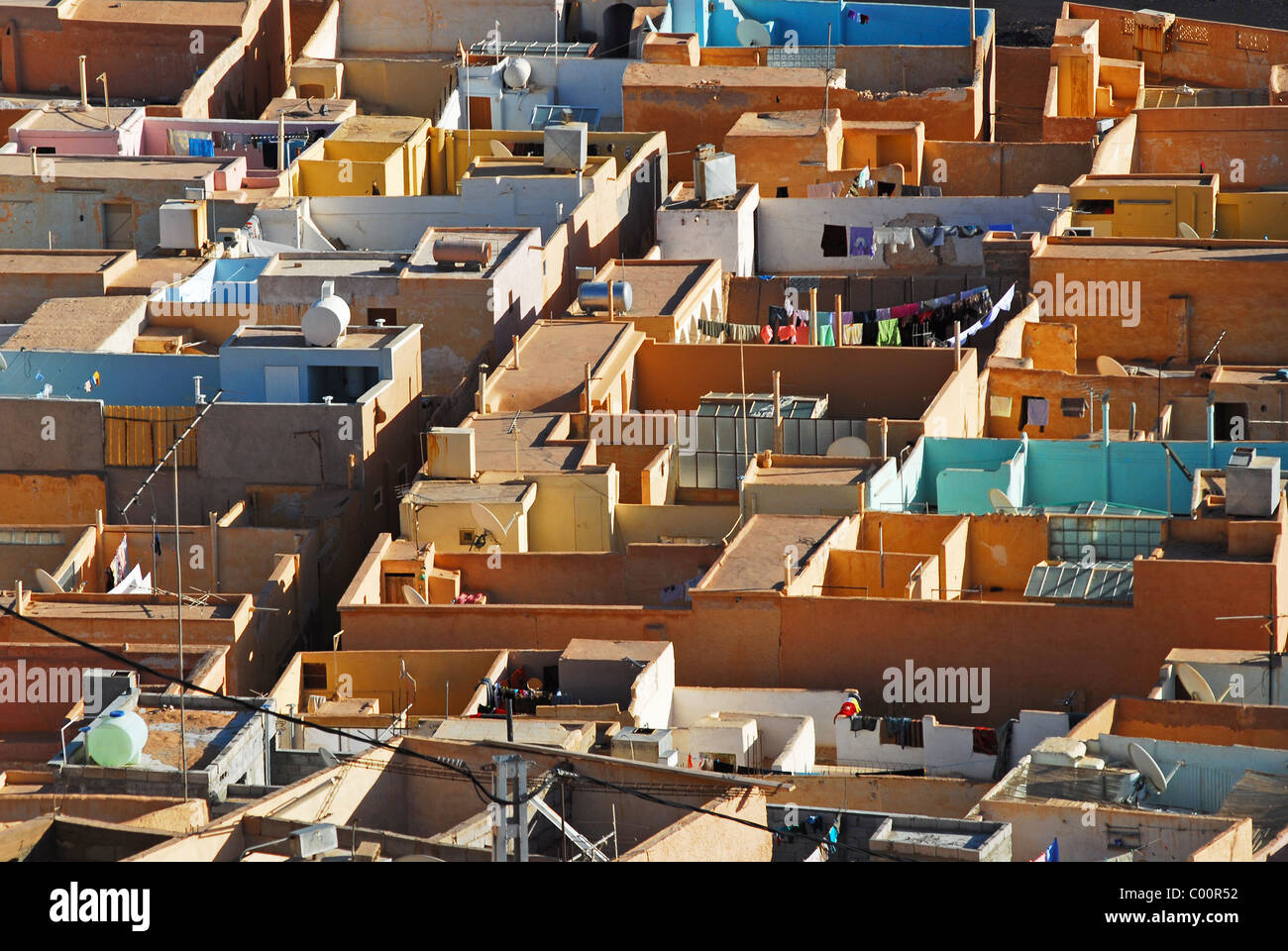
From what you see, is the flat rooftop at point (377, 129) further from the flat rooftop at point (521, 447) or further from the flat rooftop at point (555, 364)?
the flat rooftop at point (521, 447)

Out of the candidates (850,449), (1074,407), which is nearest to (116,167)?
(850,449)

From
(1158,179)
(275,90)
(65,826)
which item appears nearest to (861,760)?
(65,826)

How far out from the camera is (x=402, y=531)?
4691cm

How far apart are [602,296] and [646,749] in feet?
59.8

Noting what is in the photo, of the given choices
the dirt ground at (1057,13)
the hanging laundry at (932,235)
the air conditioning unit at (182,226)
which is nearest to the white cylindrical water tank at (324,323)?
the air conditioning unit at (182,226)

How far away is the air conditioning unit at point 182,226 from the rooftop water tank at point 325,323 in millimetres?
7970

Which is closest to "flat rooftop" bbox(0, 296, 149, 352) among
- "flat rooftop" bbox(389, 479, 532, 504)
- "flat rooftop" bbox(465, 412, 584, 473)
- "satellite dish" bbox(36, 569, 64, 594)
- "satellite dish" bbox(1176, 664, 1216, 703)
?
"flat rooftop" bbox(465, 412, 584, 473)

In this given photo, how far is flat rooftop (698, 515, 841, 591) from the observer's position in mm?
43531

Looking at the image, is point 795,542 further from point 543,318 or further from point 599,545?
point 543,318

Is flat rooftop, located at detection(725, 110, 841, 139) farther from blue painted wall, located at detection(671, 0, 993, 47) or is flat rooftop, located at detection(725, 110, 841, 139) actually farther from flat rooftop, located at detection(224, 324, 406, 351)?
flat rooftop, located at detection(224, 324, 406, 351)

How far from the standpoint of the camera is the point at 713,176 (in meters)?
61.2

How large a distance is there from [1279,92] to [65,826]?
135 ft

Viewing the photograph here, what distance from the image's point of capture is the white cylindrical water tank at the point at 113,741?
3753cm
